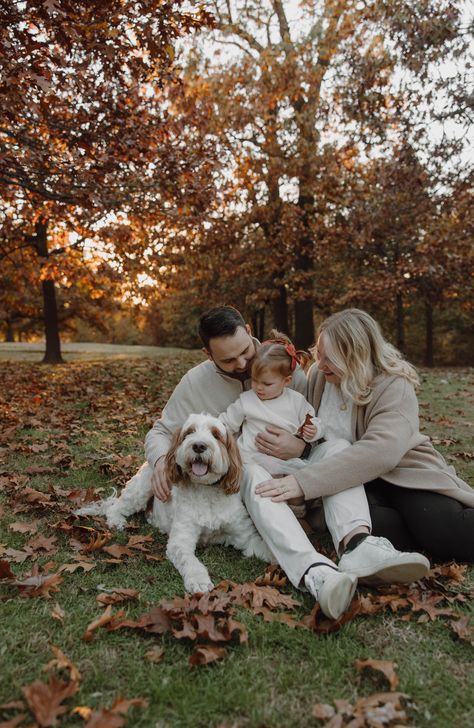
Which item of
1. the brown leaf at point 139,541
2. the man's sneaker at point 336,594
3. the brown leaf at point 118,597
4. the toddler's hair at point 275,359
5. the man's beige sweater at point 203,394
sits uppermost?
the toddler's hair at point 275,359

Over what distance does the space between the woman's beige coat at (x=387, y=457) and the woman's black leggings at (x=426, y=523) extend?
0.28ft

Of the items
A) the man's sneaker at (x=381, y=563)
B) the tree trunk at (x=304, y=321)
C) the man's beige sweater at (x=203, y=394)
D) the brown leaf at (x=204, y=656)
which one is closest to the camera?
the brown leaf at (x=204, y=656)

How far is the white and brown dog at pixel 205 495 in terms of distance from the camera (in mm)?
3465

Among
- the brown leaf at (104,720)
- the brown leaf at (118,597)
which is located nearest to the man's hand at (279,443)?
the brown leaf at (118,597)

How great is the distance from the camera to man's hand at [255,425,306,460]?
3.95 m

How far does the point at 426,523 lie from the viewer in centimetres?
346

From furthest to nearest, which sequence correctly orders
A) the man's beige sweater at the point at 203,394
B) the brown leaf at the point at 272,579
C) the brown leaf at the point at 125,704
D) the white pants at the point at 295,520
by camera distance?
the man's beige sweater at the point at 203,394 → the brown leaf at the point at 272,579 → the white pants at the point at 295,520 → the brown leaf at the point at 125,704

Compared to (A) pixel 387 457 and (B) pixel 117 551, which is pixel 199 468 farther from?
(A) pixel 387 457

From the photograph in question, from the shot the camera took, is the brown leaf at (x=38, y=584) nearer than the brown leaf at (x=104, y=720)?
No

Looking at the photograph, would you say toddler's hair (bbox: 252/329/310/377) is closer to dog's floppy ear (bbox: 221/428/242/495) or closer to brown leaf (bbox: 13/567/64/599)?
dog's floppy ear (bbox: 221/428/242/495)

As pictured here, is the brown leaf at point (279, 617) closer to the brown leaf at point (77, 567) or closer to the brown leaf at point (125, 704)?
the brown leaf at point (125, 704)

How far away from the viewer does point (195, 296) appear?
27.1 meters

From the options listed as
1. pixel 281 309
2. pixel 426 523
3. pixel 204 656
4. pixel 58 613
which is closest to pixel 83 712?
pixel 204 656

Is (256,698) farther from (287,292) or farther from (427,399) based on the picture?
(287,292)
